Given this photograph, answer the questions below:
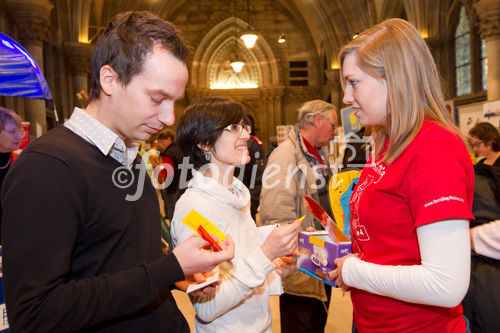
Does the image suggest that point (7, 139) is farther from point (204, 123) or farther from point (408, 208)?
point (408, 208)

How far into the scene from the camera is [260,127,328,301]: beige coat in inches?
123

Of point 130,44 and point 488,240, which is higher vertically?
point 130,44

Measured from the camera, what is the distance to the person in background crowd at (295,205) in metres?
3.14

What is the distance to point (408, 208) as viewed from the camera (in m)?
1.32

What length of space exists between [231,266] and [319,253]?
39cm

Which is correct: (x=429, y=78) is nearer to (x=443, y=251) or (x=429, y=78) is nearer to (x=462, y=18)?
(x=443, y=251)

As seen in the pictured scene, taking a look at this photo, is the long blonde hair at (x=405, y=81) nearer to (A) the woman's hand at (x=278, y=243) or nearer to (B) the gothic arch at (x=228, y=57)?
(A) the woman's hand at (x=278, y=243)

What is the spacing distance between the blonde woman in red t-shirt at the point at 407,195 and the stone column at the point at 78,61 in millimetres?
11420

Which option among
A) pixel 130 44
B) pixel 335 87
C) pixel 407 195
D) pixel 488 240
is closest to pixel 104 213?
pixel 130 44

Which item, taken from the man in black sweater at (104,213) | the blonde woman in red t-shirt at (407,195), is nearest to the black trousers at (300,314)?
the blonde woman in red t-shirt at (407,195)

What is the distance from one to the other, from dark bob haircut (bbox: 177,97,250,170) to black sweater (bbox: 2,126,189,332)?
0.84 meters

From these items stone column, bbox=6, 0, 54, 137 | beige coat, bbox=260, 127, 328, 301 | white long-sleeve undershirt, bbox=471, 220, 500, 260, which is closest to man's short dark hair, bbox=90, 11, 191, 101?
white long-sleeve undershirt, bbox=471, 220, 500, 260

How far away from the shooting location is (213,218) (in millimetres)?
1856

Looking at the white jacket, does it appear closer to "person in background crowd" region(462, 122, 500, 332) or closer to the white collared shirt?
the white collared shirt
